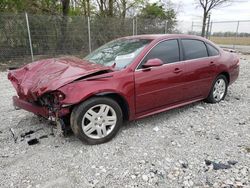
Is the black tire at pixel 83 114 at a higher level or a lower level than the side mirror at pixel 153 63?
lower

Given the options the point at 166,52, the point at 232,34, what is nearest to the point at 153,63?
the point at 166,52

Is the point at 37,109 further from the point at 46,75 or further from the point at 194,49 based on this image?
the point at 194,49

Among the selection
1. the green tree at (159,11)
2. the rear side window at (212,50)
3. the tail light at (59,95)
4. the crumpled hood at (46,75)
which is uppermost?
the green tree at (159,11)

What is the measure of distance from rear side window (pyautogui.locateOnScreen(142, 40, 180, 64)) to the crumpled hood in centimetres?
87

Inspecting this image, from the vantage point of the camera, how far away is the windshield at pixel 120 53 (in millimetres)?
3546

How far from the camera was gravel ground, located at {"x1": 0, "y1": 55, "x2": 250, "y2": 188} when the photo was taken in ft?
8.27

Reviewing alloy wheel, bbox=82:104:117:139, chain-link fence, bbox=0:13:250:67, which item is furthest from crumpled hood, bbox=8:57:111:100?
chain-link fence, bbox=0:13:250:67

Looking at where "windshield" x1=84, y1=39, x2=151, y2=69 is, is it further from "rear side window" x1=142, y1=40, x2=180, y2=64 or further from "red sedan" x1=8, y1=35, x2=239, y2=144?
"rear side window" x1=142, y1=40, x2=180, y2=64

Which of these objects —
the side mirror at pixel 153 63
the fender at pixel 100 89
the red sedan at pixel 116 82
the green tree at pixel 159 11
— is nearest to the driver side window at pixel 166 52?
the red sedan at pixel 116 82

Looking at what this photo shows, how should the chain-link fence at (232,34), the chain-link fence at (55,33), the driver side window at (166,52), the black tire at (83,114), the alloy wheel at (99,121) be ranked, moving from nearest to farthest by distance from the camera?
1. the black tire at (83,114)
2. the alloy wheel at (99,121)
3. the driver side window at (166,52)
4. the chain-link fence at (55,33)
5. the chain-link fence at (232,34)

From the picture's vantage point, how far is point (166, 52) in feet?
12.7

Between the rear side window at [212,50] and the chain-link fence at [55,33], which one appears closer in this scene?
the rear side window at [212,50]

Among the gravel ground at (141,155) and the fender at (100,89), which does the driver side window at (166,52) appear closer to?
the fender at (100,89)

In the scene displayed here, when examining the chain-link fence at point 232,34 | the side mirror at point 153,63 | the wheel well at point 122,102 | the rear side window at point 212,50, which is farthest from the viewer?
the chain-link fence at point 232,34
